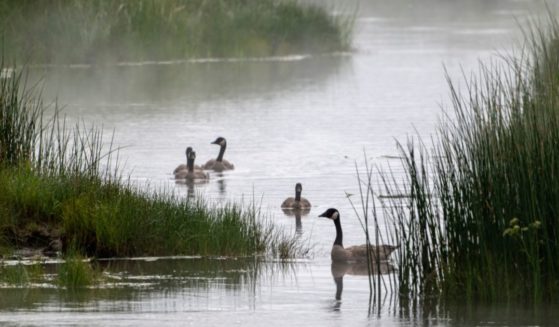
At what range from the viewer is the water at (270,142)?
9820mm

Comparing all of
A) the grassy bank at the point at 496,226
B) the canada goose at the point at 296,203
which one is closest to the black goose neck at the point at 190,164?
the canada goose at the point at 296,203

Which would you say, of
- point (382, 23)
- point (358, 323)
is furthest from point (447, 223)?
point (382, 23)

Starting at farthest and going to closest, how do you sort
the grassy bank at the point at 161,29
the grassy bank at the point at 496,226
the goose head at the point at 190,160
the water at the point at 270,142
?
the grassy bank at the point at 161,29 → the goose head at the point at 190,160 → the grassy bank at the point at 496,226 → the water at the point at 270,142

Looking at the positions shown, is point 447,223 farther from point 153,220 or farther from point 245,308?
point 153,220

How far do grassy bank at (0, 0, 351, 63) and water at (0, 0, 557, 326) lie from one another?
19.4 inches

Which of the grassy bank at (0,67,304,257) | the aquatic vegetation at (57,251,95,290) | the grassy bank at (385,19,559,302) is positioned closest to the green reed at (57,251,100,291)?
the aquatic vegetation at (57,251,95,290)

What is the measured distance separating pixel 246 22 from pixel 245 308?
3214 centimetres

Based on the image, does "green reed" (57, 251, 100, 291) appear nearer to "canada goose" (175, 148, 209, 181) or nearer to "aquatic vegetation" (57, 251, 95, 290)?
"aquatic vegetation" (57, 251, 95, 290)

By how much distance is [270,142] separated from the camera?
81.9 ft

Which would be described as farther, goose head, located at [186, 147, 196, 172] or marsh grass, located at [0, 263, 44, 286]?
goose head, located at [186, 147, 196, 172]

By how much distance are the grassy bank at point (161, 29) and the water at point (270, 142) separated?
0.49m

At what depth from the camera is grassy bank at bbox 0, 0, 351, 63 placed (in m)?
35.0

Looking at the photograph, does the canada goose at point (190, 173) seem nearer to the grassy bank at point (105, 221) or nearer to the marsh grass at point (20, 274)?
the grassy bank at point (105, 221)

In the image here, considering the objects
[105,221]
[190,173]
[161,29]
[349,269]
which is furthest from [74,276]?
[161,29]
